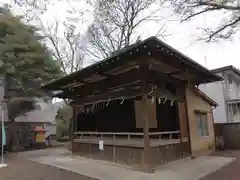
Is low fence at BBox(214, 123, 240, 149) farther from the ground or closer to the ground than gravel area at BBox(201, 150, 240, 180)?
farther from the ground

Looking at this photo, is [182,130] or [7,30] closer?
[182,130]

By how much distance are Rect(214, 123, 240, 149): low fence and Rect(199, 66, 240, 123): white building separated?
193 inches

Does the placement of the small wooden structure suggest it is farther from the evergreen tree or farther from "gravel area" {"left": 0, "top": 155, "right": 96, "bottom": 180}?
the evergreen tree

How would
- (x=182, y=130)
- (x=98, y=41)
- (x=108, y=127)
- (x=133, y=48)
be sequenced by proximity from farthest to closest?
(x=98, y=41) → (x=108, y=127) → (x=182, y=130) → (x=133, y=48)

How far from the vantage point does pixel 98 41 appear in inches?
813

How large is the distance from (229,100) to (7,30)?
14831mm

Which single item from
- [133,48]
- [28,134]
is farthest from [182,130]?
[28,134]

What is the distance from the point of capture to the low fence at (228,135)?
41.1ft

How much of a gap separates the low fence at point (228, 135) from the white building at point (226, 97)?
4.89m

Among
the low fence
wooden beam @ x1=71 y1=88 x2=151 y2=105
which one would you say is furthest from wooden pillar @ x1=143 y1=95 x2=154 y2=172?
the low fence

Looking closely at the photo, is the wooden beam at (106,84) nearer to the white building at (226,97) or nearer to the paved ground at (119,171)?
the paved ground at (119,171)

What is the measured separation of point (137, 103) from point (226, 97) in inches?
→ 458

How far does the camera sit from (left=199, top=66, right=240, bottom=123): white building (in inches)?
689

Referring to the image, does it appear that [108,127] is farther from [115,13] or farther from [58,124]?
[58,124]
